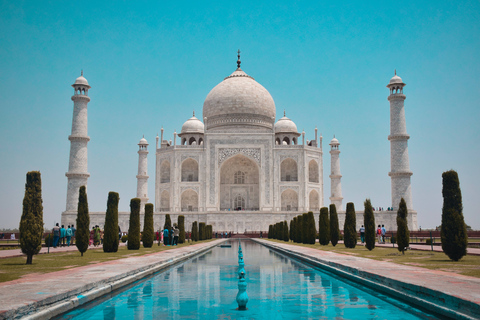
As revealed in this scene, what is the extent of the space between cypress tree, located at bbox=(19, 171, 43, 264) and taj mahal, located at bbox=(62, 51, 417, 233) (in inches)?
802

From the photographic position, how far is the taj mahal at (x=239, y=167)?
2948 centimetres

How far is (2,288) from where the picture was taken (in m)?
4.78

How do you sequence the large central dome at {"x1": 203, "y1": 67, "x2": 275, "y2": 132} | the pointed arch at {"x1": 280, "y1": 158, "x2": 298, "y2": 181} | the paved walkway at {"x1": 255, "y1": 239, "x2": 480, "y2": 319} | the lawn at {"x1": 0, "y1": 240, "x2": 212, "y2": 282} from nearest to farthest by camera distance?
the paved walkway at {"x1": 255, "y1": 239, "x2": 480, "y2": 319} → the lawn at {"x1": 0, "y1": 240, "x2": 212, "y2": 282} → the pointed arch at {"x1": 280, "y1": 158, "x2": 298, "y2": 181} → the large central dome at {"x1": 203, "y1": 67, "x2": 275, "y2": 132}

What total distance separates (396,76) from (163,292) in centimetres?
2857

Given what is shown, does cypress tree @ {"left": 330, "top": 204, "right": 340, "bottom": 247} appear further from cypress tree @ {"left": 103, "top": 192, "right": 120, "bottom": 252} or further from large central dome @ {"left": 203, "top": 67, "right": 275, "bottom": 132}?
large central dome @ {"left": 203, "top": 67, "right": 275, "bottom": 132}

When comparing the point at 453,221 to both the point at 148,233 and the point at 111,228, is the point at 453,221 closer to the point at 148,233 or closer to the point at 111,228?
the point at 111,228

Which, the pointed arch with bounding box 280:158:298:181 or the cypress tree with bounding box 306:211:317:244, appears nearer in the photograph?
the cypress tree with bounding box 306:211:317:244

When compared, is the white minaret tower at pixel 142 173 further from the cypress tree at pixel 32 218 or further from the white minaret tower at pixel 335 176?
the cypress tree at pixel 32 218

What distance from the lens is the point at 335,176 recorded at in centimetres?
3538

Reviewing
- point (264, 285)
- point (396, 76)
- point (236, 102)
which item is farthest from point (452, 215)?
point (236, 102)

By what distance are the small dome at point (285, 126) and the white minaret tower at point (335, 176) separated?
3.73 metres

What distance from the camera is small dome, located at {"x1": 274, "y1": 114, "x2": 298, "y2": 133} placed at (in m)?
38.2

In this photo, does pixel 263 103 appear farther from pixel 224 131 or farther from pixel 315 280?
pixel 315 280

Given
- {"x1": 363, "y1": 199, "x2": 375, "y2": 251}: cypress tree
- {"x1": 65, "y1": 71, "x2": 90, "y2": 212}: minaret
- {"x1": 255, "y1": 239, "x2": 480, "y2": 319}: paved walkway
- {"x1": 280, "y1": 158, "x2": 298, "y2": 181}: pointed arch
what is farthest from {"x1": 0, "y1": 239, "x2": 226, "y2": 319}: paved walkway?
{"x1": 280, "y1": 158, "x2": 298, "y2": 181}: pointed arch
